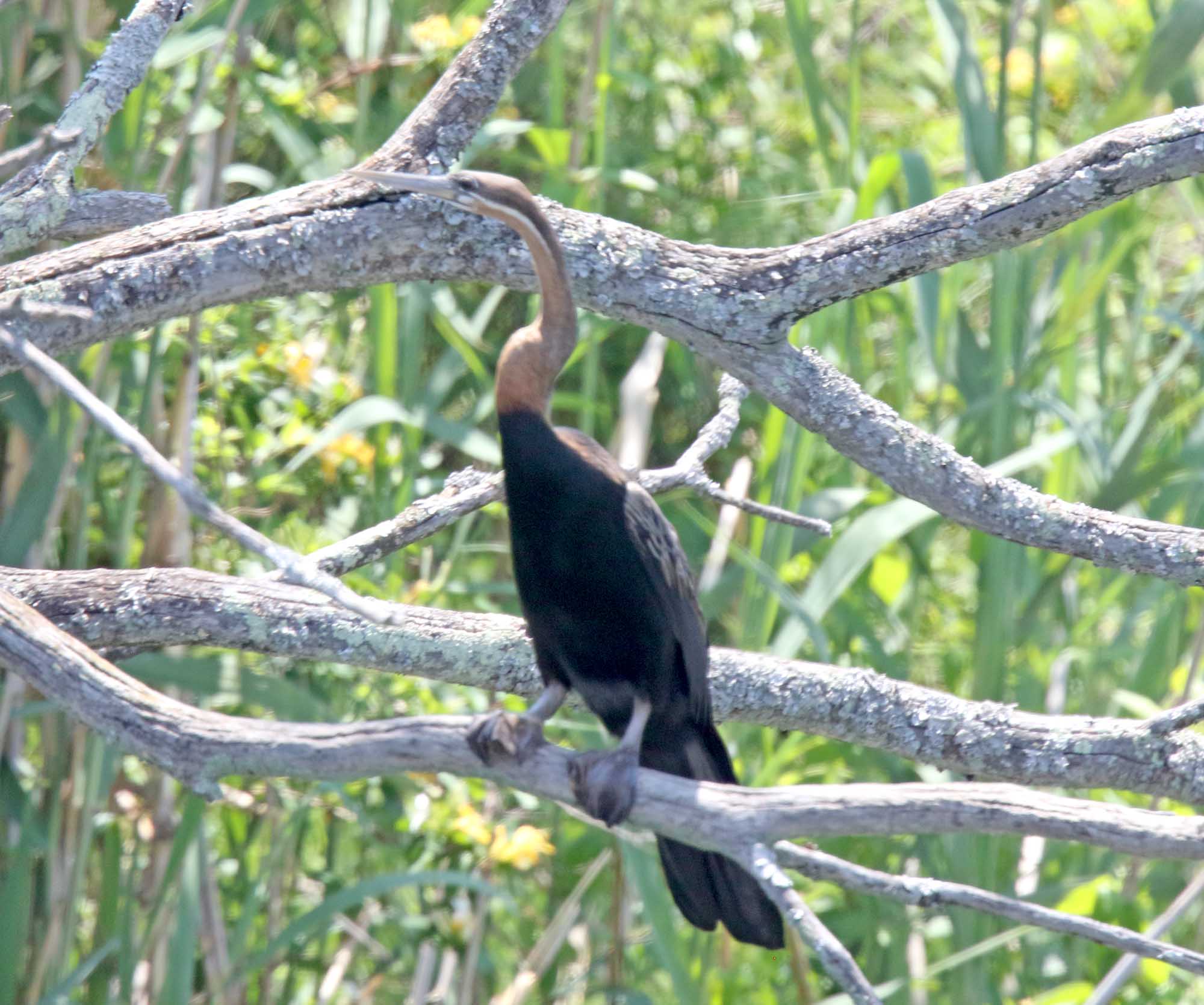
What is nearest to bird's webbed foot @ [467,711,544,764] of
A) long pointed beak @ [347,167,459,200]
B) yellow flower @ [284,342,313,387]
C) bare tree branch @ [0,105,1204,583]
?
bare tree branch @ [0,105,1204,583]

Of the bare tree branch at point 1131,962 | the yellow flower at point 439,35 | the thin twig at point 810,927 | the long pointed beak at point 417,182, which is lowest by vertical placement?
the bare tree branch at point 1131,962

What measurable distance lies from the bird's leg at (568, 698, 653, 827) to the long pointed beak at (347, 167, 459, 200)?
2.32 ft

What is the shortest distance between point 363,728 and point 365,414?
4.28 feet

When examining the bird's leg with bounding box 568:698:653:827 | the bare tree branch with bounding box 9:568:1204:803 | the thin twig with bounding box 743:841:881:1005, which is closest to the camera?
the thin twig with bounding box 743:841:881:1005

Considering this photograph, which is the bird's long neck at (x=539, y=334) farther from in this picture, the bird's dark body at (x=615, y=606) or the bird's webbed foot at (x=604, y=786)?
the bird's webbed foot at (x=604, y=786)

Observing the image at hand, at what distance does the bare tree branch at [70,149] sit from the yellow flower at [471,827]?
138cm

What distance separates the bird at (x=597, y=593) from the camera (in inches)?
67.2

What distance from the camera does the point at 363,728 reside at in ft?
4.33

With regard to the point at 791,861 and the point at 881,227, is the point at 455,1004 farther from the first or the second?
the point at 881,227

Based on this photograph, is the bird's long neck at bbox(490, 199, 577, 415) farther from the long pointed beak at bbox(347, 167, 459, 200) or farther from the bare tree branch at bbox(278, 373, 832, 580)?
the bare tree branch at bbox(278, 373, 832, 580)

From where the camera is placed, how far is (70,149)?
1675 mm

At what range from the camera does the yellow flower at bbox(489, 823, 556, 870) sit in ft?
8.65

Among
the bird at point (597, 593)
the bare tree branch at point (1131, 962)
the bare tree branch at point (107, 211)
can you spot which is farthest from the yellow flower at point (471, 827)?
the bare tree branch at point (107, 211)

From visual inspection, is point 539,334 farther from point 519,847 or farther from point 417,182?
point 519,847
